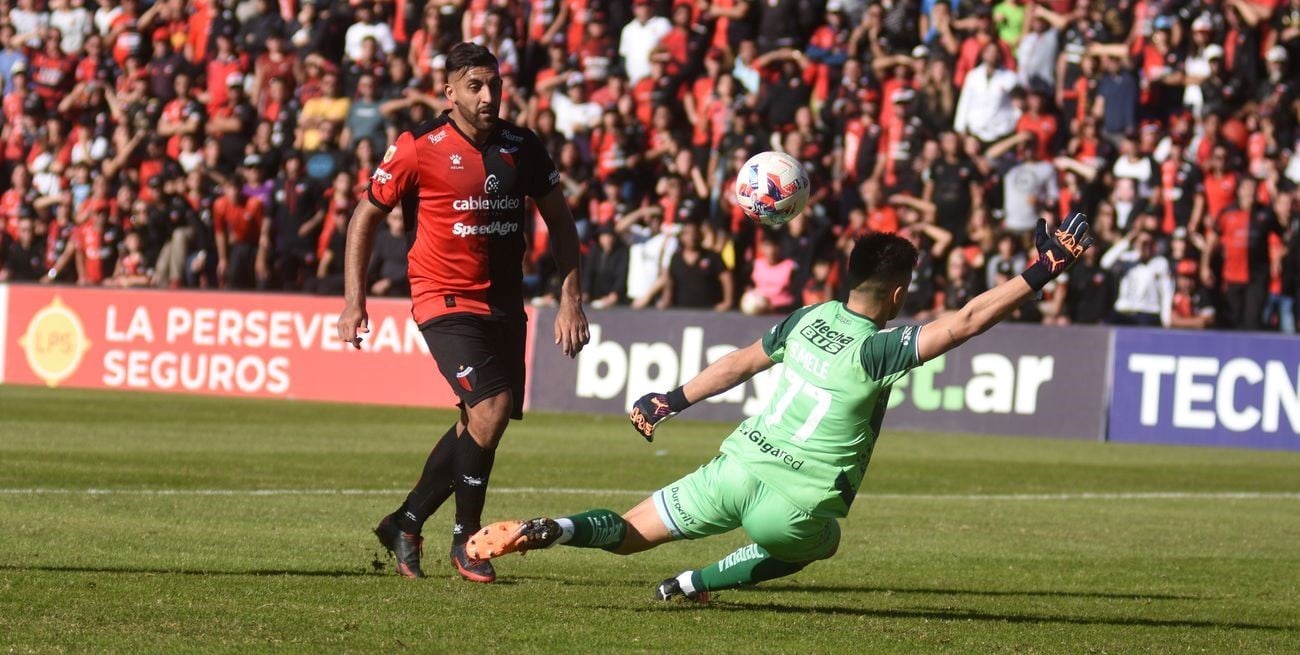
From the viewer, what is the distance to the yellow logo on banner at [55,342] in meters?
25.6

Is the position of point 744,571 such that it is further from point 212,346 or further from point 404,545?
point 212,346

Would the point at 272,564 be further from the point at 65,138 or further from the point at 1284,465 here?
the point at 65,138

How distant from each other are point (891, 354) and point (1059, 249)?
771 mm

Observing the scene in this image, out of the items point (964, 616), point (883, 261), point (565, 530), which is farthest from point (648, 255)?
point (565, 530)

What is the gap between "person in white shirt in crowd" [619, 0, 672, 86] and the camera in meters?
25.3

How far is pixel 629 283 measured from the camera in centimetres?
2328

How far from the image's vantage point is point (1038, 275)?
6820 mm

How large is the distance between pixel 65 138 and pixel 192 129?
3341mm

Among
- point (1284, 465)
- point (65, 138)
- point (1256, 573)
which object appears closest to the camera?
point (1256, 573)

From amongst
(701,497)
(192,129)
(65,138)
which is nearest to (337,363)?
(192,129)

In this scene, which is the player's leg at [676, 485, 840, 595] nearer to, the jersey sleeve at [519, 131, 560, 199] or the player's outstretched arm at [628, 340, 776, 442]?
the player's outstretched arm at [628, 340, 776, 442]

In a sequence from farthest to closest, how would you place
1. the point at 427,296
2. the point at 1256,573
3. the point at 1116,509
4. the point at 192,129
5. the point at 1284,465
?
the point at 192,129, the point at 1284,465, the point at 1116,509, the point at 1256,573, the point at 427,296

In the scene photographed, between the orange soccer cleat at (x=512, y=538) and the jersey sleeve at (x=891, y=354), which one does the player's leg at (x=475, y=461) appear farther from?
the jersey sleeve at (x=891, y=354)

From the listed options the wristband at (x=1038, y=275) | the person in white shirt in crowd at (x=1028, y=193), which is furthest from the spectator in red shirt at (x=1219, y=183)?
the wristband at (x=1038, y=275)
